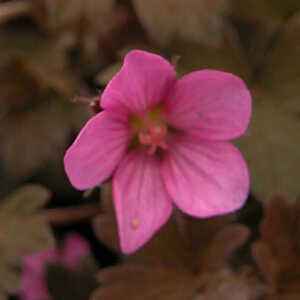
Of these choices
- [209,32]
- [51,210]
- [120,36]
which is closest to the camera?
[209,32]

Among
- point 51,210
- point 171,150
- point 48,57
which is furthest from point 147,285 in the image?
point 48,57

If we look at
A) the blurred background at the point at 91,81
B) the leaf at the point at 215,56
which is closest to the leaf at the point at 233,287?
the blurred background at the point at 91,81

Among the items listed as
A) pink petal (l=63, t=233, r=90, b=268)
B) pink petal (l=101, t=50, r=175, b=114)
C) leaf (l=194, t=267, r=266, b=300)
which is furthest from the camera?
pink petal (l=63, t=233, r=90, b=268)

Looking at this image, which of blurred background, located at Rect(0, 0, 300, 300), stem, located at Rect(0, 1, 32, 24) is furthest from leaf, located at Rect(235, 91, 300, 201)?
stem, located at Rect(0, 1, 32, 24)

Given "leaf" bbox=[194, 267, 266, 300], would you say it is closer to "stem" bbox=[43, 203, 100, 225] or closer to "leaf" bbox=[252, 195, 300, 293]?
"leaf" bbox=[252, 195, 300, 293]

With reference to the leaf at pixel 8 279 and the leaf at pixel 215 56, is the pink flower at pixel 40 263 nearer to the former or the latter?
the leaf at pixel 8 279

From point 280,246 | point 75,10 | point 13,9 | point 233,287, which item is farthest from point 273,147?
point 13,9

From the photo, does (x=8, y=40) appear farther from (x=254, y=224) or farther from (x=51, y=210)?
(x=254, y=224)

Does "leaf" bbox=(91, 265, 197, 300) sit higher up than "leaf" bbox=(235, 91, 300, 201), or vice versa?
"leaf" bbox=(235, 91, 300, 201)
